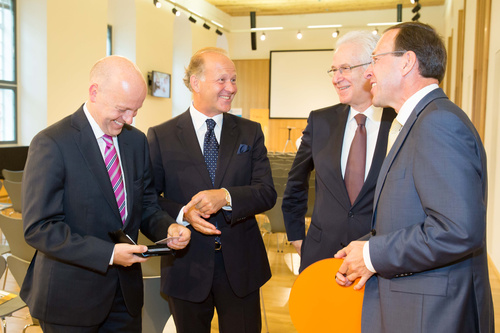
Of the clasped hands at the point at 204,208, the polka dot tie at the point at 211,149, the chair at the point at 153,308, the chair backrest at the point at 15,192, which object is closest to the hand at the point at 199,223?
the clasped hands at the point at 204,208

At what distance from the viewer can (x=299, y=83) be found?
17328 mm

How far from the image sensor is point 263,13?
1730cm

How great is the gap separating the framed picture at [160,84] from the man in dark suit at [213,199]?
35.1ft

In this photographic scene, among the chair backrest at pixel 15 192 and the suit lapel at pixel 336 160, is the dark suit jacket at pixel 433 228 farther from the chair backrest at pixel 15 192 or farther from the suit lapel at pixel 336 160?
the chair backrest at pixel 15 192

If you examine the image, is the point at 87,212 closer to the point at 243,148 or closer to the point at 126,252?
the point at 126,252

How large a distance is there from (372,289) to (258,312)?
0.93 metres

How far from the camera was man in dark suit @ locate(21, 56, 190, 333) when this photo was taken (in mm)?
1718

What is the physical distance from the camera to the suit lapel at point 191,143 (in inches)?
91.4

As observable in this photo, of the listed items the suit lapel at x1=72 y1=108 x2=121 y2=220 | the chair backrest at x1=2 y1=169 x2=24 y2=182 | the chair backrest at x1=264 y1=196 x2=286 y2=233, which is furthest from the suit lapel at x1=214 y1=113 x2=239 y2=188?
the chair backrest at x1=2 y1=169 x2=24 y2=182

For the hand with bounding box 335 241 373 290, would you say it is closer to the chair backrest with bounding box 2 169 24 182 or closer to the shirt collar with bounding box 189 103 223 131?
the shirt collar with bounding box 189 103 223 131

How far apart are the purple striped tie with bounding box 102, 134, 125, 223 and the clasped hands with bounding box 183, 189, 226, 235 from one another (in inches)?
13.5

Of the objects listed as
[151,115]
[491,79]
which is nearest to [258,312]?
[491,79]

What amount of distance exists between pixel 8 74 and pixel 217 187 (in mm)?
A: 8462

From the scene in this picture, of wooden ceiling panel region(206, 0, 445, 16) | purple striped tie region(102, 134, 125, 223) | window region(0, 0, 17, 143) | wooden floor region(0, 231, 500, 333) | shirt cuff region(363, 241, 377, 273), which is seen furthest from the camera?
wooden ceiling panel region(206, 0, 445, 16)
